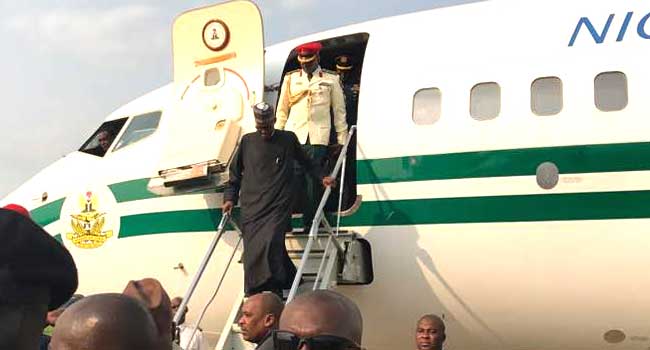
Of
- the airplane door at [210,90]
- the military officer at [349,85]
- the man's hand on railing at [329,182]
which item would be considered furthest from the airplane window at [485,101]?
the airplane door at [210,90]

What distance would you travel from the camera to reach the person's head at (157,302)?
2795 mm

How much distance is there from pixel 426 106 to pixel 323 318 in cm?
600

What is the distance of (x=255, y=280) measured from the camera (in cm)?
787

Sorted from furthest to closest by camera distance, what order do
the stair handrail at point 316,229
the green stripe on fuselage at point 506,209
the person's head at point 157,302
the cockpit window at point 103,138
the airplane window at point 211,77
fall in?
the cockpit window at point 103,138, the airplane window at point 211,77, the green stripe on fuselage at point 506,209, the stair handrail at point 316,229, the person's head at point 157,302

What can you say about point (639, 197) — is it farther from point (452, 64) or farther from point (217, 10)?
point (217, 10)

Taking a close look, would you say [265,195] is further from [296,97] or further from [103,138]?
[103,138]

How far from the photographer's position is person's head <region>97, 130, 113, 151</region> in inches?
414

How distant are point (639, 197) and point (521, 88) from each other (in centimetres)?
152

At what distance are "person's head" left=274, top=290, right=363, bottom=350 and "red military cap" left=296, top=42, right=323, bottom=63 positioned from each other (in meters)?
6.45

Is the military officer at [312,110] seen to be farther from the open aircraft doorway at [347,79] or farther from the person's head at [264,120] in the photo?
the person's head at [264,120]

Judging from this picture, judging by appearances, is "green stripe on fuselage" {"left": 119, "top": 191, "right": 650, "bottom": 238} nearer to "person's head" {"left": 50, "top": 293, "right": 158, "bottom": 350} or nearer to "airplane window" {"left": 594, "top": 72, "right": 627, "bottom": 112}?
"airplane window" {"left": 594, "top": 72, "right": 627, "bottom": 112}

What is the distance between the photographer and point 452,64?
851 cm

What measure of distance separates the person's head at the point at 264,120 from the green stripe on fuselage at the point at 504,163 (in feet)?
3.22

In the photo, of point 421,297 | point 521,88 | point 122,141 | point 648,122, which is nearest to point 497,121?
point 521,88
